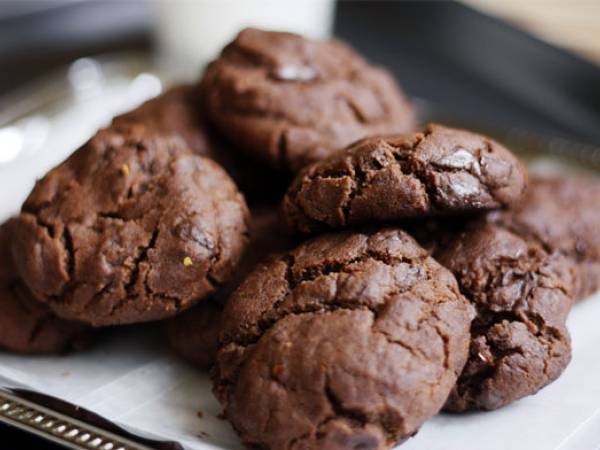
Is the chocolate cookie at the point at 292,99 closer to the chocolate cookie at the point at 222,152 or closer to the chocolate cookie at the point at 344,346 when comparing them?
the chocolate cookie at the point at 222,152

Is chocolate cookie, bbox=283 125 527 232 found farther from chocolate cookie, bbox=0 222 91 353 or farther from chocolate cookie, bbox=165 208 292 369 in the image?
chocolate cookie, bbox=0 222 91 353

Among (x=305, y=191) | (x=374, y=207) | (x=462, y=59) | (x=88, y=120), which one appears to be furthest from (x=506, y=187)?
(x=462, y=59)

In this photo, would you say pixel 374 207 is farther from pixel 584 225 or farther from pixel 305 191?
pixel 584 225

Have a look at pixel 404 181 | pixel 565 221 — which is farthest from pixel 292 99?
pixel 565 221

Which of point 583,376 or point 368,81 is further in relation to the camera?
point 368,81

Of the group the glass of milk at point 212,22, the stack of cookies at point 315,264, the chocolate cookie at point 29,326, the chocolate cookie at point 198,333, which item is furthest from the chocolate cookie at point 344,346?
the glass of milk at point 212,22
